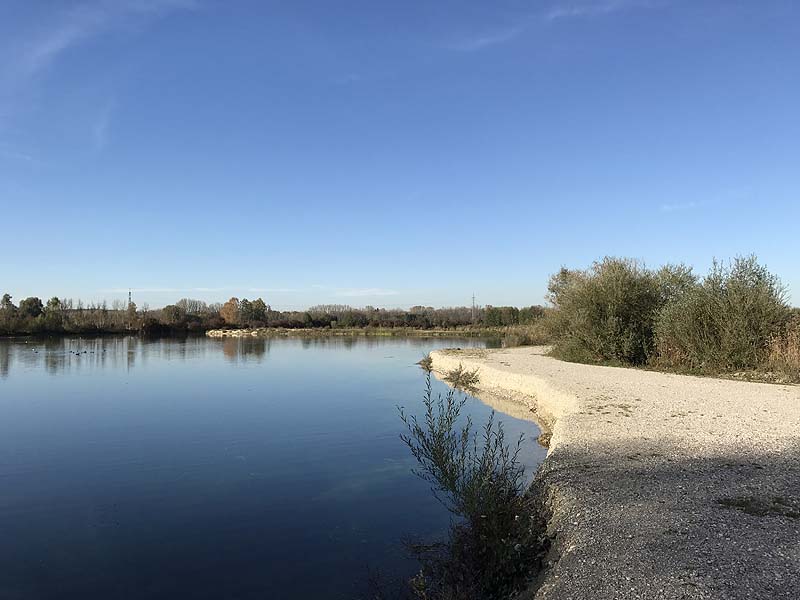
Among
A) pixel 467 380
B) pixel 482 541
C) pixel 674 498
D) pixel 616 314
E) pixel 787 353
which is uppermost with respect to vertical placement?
pixel 616 314

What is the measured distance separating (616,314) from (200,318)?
71.3 metres

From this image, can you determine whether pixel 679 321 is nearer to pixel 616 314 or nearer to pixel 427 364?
pixel 616 314

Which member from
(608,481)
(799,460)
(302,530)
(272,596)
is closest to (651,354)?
(799,460)

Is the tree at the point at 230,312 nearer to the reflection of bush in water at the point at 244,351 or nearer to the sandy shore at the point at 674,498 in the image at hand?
the reflection of bush in water at the point at 244,351

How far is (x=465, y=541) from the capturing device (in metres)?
5.24

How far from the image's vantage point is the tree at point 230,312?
287 ft

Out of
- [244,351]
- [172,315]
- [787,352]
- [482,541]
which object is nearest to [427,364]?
[244,351]

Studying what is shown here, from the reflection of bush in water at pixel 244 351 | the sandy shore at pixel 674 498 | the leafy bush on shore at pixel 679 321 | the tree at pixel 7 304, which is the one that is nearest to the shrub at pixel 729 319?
the leafy bush on shore at pixel 679 321

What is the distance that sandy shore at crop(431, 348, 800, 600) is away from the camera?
378 cm

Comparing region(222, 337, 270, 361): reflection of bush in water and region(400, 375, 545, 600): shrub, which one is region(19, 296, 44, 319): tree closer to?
region(222, 337, 270, 361): reflection of bush in water

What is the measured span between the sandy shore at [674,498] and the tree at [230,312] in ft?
265

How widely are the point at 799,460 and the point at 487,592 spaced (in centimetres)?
504

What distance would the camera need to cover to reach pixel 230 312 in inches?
3497

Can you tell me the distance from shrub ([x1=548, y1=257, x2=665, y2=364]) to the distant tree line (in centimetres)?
2540
